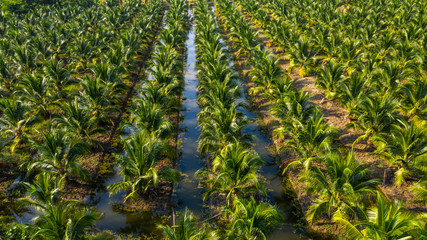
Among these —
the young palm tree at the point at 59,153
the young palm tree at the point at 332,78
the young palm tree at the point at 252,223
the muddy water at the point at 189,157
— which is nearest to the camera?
the young palm tree at the point at 252,223

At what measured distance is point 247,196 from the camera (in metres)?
13.9

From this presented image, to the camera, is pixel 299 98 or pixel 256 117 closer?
pixel 299 98

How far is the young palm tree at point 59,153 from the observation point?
43.7 ft

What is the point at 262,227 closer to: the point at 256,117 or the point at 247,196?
the point at 247,196

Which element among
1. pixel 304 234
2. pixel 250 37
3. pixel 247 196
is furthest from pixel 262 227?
pixel 250 37

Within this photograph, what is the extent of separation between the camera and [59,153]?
43.7 ft

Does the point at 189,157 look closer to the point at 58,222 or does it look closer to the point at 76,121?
the point at 76,121

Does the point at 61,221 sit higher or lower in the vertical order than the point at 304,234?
higher

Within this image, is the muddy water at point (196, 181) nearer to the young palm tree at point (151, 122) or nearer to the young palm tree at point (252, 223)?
the young palm tree at point (252, 223)

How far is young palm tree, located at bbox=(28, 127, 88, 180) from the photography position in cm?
1331

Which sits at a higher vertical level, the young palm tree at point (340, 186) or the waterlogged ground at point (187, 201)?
the young palm tree at point (340, 186)

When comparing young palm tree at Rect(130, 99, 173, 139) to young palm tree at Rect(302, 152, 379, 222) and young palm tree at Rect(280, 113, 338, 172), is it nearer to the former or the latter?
young palm tree at Rect(280, 113, 338, 172)

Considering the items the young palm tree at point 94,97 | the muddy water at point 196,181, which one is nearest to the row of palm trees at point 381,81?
the muddy water at point 196,181

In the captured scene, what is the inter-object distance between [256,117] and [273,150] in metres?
4.11
